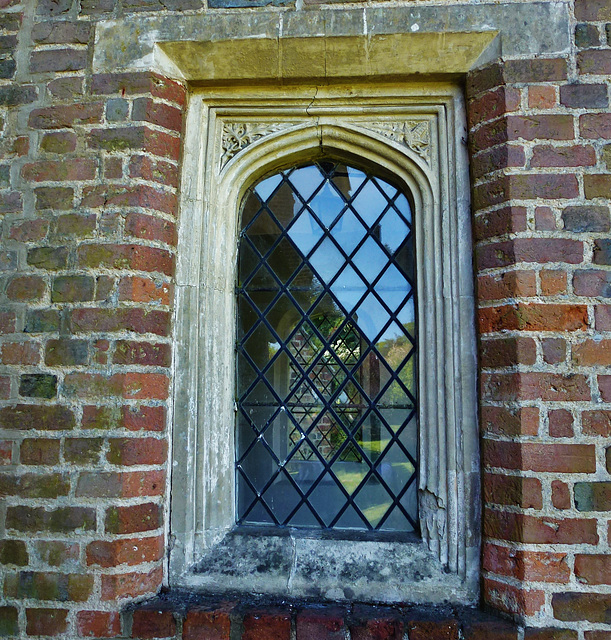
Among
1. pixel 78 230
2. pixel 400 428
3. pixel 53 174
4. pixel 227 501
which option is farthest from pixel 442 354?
pixel 53 174

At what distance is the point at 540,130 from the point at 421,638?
81.4 inches

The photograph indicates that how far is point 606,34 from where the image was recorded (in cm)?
221

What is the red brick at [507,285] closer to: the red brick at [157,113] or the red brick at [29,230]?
the red brick at [157,113]

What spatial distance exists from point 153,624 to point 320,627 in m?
0.65

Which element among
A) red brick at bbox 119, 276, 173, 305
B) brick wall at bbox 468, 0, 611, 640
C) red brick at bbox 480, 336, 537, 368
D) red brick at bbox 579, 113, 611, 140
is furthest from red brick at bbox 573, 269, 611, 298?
red brick at bbox 119, 276, 173, 305

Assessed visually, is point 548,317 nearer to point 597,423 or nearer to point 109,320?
point 597,423

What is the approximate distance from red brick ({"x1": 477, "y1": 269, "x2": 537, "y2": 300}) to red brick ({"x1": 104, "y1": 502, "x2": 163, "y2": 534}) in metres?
1.63

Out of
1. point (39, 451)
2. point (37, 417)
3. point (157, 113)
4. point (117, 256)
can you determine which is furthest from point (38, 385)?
point (157, 113)

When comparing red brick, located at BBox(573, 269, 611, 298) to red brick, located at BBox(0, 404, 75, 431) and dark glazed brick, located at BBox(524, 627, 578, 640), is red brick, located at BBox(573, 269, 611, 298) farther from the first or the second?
red brick, located at BBox(0, 404, 75, 431)

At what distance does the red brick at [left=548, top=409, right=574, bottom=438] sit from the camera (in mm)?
1972

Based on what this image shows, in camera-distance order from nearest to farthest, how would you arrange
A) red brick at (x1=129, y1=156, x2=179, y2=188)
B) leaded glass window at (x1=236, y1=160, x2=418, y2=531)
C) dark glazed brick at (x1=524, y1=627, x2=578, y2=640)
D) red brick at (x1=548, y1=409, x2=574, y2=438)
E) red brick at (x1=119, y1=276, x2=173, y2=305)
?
dark glazed brick at (x1=524, y1=627, x2=578, y2=640) → red brick at (x1=548, y1=409, x2=574, y2=438) → red brick at (x1=119, y1=276, x2=173, y2=305) → red brick at (x1=129, y1=156, x2=179, y2=188) → leaded glass window at (x1=236, y1=160, x2=418, y2=531)

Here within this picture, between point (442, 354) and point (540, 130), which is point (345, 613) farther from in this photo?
point (540, 130)

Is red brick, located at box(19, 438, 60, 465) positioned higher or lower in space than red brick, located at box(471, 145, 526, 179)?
lower

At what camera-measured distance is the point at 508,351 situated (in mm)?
2039
